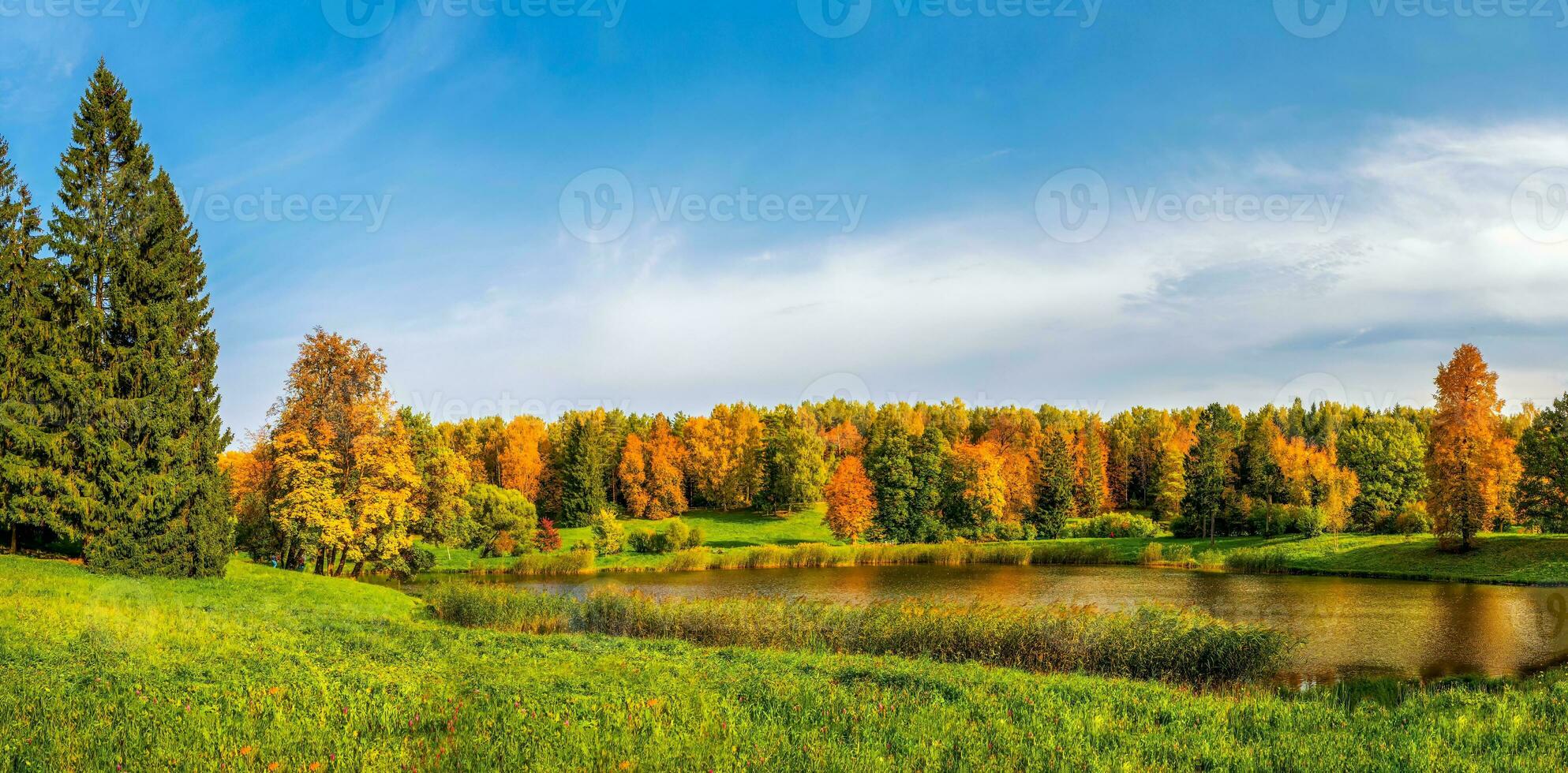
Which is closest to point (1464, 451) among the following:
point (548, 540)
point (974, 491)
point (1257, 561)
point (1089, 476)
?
point (1257, 561)

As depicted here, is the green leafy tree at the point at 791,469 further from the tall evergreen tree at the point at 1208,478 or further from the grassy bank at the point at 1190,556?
the tall evergreen tree at the point at 1208,478

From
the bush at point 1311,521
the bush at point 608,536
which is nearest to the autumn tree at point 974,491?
the bush at point 1311,521

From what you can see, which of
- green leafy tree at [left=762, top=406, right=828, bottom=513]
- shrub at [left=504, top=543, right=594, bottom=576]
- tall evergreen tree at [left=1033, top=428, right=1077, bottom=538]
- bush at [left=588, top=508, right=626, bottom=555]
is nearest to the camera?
shrub at [left=504, top=543, right=594, bottom=576]

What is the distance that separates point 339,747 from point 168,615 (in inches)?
719

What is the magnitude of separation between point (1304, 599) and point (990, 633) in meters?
26.5

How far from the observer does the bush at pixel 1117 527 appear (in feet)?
254

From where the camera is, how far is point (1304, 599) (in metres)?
41.0

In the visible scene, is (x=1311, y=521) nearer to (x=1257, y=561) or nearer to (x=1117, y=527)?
(x=1257, y=561)

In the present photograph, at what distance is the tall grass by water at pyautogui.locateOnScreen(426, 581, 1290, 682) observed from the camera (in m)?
23.0

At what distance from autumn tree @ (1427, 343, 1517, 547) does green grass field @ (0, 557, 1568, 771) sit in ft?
135

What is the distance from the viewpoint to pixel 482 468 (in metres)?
106

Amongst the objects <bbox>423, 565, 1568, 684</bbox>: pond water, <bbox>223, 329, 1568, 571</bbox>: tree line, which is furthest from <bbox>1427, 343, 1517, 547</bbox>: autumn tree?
<bbox>423, 565, 1568, 684</bbox>: pond water

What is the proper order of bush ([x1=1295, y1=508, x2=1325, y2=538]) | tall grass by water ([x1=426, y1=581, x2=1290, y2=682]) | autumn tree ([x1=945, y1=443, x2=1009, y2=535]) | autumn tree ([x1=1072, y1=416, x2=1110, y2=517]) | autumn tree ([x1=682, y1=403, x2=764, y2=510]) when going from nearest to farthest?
tall grass by water ([x1=426, y1=581, x2=1290, y2=682]) < bush ([x1=1295, y1=508, x2=1325, y2=538]) < autumn tree ([x1=945, y1=443, x2=1009, y2=535]) < autumn tree ([x1=1072, y1=416, x2=1110, y2=517]) < autumn tree ([x1=682, y1=403, x2=764, y2=510])

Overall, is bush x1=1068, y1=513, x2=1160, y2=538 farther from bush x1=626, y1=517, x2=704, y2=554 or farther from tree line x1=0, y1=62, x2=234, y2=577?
tree line x1=0, y1=62, x2=234, y2=577
